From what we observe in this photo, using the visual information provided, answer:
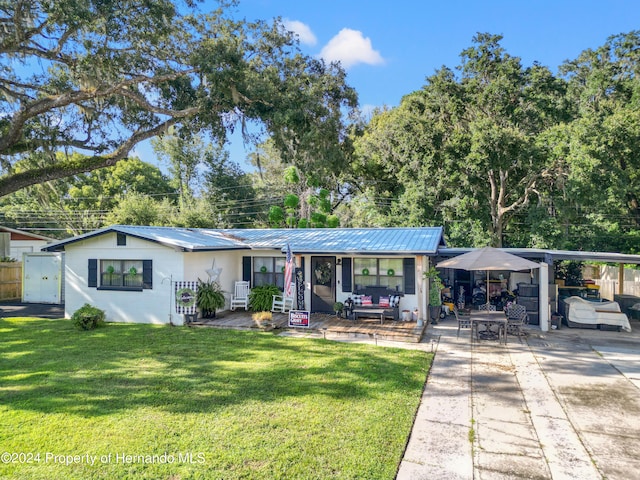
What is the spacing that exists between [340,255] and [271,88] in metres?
5.76

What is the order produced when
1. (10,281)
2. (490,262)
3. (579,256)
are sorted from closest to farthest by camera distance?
(490,262)
(579,256)
(10,281)

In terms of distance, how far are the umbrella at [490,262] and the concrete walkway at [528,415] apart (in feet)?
6.51

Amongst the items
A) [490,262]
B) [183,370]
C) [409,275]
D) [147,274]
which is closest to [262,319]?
[183,370]

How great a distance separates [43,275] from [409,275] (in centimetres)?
1477

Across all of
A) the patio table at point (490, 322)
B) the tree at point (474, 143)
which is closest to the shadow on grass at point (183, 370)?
the patio table at point (490, 322)

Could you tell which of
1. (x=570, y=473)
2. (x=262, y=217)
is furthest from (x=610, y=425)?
(x=262, y=217)

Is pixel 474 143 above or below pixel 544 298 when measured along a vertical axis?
above

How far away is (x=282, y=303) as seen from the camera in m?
13.2

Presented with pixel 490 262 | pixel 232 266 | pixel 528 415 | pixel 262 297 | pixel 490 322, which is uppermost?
pixel 490 262

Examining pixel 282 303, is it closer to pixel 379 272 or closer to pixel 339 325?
pixel 339 325

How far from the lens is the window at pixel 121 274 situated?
12312mm

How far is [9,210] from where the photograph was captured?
3584 centimetres

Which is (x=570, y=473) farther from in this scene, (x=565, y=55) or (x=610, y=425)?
(x=565, y=55)


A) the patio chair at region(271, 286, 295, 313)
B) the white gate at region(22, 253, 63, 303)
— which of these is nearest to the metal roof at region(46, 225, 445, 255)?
the patio chair at region(271, 286, 295, 313)
